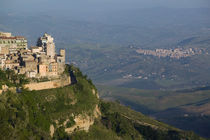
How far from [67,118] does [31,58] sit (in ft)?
38.5

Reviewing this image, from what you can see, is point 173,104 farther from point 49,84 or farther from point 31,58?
point 31,58

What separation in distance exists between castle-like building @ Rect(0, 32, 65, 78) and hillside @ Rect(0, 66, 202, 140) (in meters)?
3.39

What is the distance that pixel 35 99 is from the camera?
55906 mm

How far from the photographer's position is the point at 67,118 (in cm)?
5700

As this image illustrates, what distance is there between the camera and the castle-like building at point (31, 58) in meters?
60.7

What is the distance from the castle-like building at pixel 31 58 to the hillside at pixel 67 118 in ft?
11.1

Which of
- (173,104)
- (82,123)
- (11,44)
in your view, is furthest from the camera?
(173,104)

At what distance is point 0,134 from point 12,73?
1439cm

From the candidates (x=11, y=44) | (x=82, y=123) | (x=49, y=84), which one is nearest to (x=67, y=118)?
(x=82, y=123)

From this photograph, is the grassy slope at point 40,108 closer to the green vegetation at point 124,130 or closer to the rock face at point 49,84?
the rock face at point 49,84

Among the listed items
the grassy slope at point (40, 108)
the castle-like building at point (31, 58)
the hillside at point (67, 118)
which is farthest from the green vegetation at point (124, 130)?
the castle-like building at point (31, 58)

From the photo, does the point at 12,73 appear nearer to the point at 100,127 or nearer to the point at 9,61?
the point at 9,61

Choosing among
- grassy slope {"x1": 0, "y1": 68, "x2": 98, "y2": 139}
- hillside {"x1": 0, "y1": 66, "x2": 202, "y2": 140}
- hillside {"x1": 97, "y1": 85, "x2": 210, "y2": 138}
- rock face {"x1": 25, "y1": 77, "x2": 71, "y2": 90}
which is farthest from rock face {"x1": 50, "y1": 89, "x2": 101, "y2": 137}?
hillside {"x1": 97, "y1": 85, "x2": 210, "y2": 138}

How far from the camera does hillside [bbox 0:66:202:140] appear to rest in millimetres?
49219
